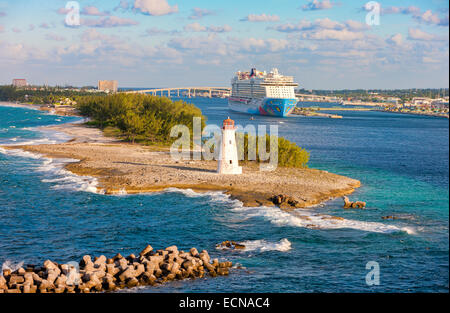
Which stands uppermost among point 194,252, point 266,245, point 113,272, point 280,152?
point 280,152

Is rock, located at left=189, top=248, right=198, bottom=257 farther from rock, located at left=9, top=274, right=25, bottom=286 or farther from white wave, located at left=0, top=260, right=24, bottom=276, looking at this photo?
white wave, located at left=0, top=260, right=24, bottom=276

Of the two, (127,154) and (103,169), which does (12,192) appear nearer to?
(103,169)

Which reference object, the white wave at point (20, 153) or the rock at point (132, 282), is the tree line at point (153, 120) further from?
the rock at point (132, 282)

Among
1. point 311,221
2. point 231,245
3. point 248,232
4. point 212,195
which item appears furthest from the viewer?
point 212,195

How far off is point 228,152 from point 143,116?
40182mm

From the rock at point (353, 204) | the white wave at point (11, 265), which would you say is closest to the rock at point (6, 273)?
the white wave at point (11, 265)

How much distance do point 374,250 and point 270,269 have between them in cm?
732

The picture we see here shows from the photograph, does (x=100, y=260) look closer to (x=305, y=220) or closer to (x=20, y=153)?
(x=305, y=220)

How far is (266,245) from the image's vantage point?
33250 millimetres

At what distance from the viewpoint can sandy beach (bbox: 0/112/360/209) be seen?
47375 mm

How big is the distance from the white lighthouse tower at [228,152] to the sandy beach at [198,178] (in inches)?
43.3

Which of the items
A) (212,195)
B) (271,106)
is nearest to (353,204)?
(212,195)

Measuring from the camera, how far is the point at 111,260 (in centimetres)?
2880
